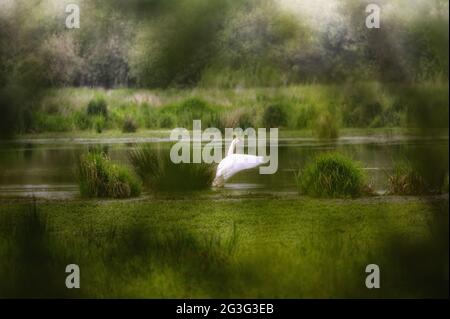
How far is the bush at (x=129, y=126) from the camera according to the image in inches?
245

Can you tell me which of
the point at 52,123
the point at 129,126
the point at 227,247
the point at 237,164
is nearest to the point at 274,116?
the point at 237,164

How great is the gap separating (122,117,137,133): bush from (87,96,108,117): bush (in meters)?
0.20

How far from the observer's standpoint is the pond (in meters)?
5.99

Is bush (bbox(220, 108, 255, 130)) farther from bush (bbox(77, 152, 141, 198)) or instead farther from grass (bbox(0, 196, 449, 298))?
bush (bbox(77, 152, 141, 198))

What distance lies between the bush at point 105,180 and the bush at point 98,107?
54 cm

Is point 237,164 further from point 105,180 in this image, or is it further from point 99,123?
point 99,123

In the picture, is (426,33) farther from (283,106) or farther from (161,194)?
(161,194)

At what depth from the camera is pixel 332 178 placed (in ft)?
19.1

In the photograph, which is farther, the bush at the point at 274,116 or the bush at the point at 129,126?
the bush at the point at 274,116

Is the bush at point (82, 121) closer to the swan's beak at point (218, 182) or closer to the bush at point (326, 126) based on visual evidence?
the swan's beak at point (218, 182)

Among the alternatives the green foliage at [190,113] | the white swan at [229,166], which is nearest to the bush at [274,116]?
the green foliage at [190,113]

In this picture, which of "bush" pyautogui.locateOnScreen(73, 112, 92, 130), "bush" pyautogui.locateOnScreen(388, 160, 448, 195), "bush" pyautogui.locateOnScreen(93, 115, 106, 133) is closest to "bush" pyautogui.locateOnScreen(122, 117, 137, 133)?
"bush" pyautogui.locateOnScreen(93, 115, 106, 133)

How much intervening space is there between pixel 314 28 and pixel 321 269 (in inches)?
92.4

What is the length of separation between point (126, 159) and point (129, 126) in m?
0.41
